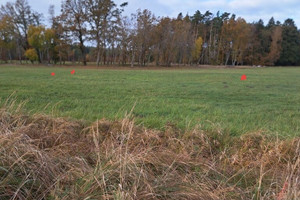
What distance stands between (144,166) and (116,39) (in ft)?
143

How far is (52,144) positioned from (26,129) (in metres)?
0.55

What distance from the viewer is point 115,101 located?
7492 millimetres

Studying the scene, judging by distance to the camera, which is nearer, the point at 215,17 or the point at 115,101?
the point at 115,101

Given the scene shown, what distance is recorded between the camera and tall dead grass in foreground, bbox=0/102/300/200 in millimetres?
2117

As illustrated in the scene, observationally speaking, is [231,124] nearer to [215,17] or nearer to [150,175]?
[150,175]

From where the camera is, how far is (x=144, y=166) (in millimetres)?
2660

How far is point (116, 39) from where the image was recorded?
4341cm

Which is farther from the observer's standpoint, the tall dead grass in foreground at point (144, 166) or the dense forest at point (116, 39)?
the dense forest at point (116, 39)

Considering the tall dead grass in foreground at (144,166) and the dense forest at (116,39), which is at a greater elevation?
the dense forest at (116,39)

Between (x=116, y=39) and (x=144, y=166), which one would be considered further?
(x=116, y=39)

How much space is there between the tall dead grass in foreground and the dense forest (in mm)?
40510

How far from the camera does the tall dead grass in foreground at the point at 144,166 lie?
2.12 metres

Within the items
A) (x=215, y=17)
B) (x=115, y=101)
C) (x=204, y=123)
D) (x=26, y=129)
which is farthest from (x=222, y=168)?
(x=215, y=17)

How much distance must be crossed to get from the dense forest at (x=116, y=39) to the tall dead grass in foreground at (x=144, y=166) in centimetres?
4051
